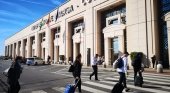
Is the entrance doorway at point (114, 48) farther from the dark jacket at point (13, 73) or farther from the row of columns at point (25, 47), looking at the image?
the row of columns at point (25, 47)

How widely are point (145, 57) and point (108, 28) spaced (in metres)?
9.25

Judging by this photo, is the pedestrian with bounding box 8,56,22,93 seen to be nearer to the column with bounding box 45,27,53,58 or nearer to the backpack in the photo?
the backpack

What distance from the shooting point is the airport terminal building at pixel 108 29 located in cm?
2620

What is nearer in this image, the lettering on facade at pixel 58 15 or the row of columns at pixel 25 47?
→ the lettering on facade at pixel 58 15

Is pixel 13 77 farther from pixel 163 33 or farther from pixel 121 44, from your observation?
pixel 121 44

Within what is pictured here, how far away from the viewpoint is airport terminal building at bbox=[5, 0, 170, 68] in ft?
86.0

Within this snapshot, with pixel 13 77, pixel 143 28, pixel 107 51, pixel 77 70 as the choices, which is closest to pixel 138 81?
pixel 77 70

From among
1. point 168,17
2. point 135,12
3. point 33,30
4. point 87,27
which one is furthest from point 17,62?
point 33,30

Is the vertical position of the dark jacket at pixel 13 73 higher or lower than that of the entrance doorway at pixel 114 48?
lower

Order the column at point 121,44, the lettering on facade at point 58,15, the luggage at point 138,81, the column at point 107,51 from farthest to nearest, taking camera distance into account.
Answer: the lettering on facade at point 58,15
the column at point 107,51
the column at point 121,44
the luggage at point 138,81

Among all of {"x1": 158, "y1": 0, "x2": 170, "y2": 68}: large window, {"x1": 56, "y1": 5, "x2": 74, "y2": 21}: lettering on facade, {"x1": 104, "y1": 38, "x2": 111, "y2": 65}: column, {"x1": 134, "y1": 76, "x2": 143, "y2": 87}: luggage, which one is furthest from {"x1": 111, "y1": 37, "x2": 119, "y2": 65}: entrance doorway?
{"x1": 134, "y1": 76, "x2": 143, "y2": 87}: luggage

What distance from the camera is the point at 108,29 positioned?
34000 millimetres

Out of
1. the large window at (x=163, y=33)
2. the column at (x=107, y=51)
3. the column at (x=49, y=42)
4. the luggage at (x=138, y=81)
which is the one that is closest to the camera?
the luggage at (x=138, y=81)

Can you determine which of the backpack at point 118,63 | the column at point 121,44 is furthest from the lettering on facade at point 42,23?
the backpack at point 118,63
